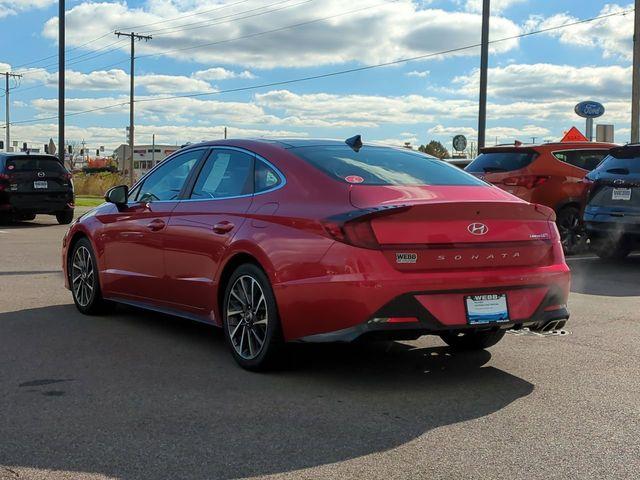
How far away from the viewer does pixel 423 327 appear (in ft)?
15.1

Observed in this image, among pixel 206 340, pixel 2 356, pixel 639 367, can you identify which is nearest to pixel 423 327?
pixel 639 367

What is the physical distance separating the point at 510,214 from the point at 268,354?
172cm

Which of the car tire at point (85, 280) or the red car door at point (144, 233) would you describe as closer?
the red car door at point (144, 233)

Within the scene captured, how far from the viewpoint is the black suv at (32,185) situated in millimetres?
17891

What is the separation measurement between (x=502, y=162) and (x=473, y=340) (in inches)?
281

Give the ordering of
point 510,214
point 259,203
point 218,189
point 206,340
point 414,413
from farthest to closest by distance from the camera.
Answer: point 206,340, point 218,189, point 259,203, point 510,214, point 414,413

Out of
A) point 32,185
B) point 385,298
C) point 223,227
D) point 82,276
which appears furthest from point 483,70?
point 385,298

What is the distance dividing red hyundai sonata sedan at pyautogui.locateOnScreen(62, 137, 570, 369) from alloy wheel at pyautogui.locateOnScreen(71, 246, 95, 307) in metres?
1.32

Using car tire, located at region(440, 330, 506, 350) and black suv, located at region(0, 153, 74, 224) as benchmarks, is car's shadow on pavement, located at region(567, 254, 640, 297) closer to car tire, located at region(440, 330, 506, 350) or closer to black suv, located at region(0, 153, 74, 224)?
car tire, located at region(440, 330, 506, 350)

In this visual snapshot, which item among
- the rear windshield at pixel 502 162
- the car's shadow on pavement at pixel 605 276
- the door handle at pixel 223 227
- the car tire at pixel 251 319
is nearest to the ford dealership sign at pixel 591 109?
the car's shadow on pavement at pixel 605 276

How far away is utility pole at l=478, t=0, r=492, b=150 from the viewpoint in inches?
898

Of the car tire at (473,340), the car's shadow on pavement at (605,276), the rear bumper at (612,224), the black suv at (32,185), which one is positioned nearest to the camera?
the car tire at (473,340)

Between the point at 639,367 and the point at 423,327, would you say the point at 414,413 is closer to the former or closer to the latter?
the point at 423,327

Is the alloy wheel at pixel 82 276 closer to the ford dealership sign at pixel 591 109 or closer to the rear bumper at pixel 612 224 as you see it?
the rear bumper at pixel 612 224
